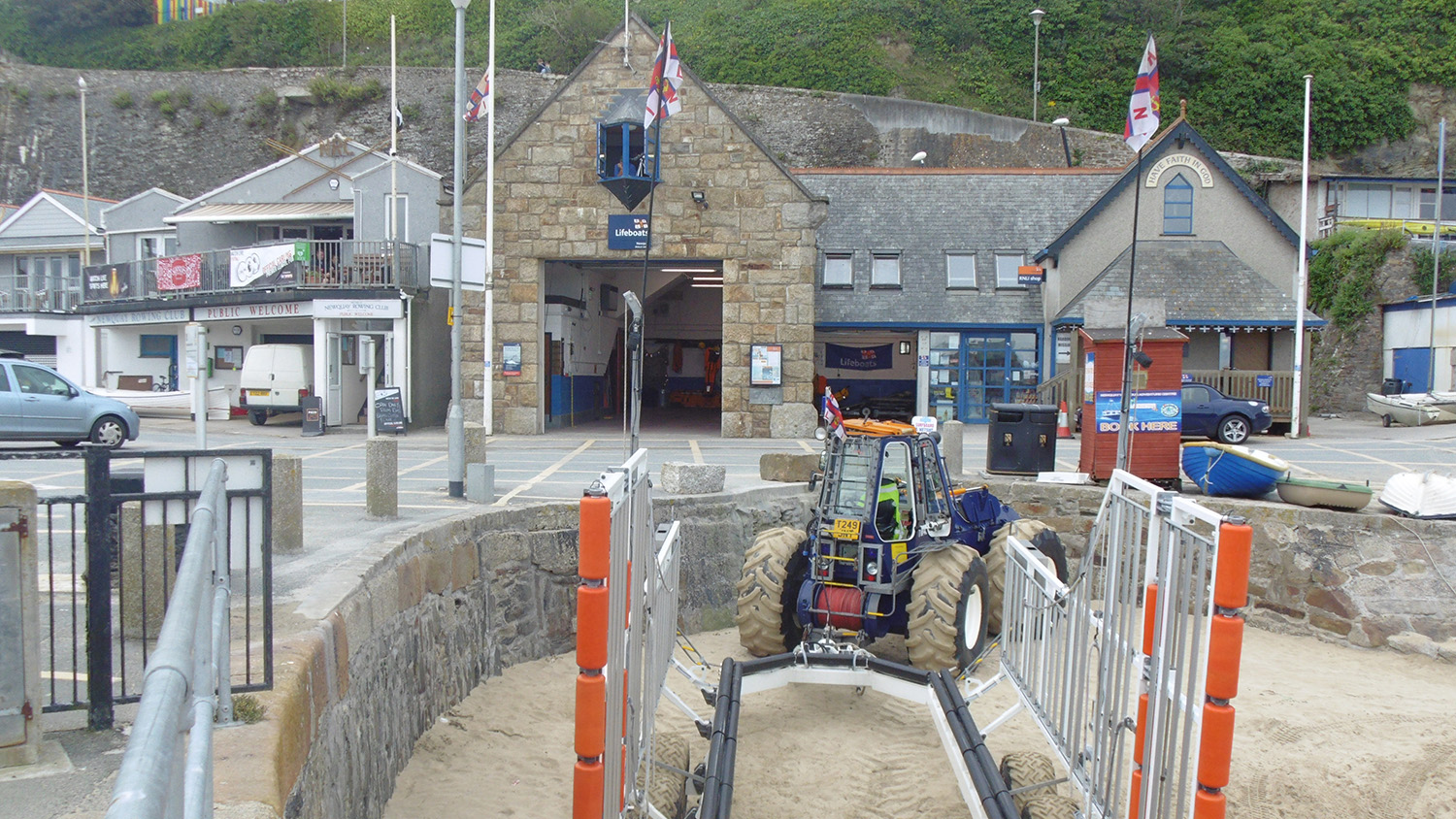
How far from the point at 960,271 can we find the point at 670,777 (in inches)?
841

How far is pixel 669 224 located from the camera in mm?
21141

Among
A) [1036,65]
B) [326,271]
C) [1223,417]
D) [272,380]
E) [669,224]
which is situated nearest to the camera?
[1223,417]

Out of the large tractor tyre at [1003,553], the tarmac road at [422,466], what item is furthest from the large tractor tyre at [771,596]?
the large tractor tyre at [1003,553]

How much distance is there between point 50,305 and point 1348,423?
118 ft

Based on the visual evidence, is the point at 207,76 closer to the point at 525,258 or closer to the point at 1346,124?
the point at 525,258

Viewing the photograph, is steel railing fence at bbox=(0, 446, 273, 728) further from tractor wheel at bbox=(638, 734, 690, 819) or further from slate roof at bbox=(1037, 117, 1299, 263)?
slate roof at bbox=(1037, 117, 1299, 263)

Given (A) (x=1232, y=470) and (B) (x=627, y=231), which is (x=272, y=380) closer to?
(B) (x=627, y=231)

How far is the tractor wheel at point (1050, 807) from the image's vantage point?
571cm

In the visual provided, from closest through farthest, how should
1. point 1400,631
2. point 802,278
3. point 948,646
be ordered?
point 948,646, point 1400,631, point 802,278

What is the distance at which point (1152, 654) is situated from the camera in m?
4.44

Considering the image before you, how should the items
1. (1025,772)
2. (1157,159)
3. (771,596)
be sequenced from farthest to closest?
(1157,159), (771,596), (1025,772)

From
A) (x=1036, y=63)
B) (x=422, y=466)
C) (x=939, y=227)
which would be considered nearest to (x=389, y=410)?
(x=422, y=466)

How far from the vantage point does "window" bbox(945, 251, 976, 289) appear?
2550 cm

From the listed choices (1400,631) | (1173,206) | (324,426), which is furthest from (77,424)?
(1173,206)
